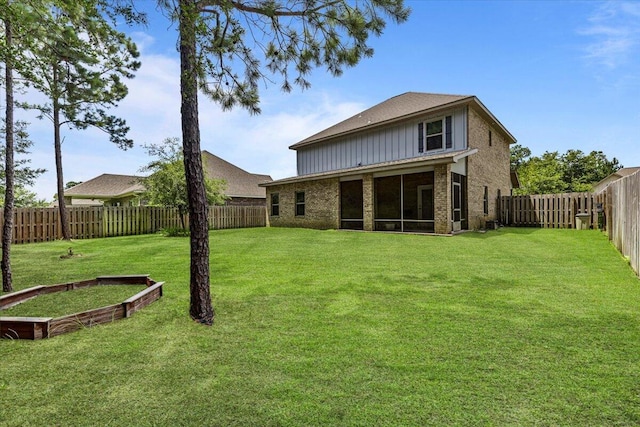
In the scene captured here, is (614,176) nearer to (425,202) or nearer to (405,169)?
(425,202)

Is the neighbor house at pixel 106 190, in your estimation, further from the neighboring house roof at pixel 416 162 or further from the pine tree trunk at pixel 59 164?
the neighboring house roof at pixel 416 162

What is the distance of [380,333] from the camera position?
10.2 ft

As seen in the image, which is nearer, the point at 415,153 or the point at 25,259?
the point at 25,259

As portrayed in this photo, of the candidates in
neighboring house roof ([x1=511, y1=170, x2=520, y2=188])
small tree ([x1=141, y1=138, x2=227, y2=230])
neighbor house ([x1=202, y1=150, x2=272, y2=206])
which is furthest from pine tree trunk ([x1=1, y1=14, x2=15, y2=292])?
neighboring house roof ([x1=511, y1=170, x2=520, y2=188])

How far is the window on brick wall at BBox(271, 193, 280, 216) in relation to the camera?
20.7 m

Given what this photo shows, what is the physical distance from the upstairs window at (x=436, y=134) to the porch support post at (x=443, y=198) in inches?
112

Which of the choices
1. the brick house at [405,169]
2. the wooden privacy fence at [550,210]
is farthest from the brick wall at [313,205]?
the wooden privacy fence at [550,210]

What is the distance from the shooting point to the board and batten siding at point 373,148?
1428 cm

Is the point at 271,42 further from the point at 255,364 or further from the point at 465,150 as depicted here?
the point at 465,150

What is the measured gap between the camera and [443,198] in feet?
40.3

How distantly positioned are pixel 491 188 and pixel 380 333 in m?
16.1

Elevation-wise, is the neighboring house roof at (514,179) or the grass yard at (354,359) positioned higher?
the neighboring house roof at (514,179)

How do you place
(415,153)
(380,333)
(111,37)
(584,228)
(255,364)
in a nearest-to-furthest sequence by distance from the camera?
1. (255,364)
2. (380,333)
3. (111,37)
4. (584,228)
5. (415,153)

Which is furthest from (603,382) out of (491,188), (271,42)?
(491,188)
